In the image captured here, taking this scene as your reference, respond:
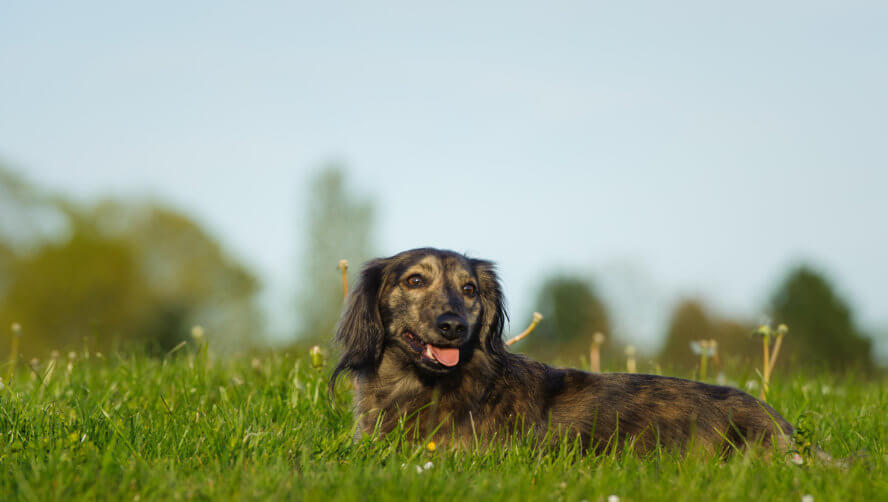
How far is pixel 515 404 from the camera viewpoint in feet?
17.3

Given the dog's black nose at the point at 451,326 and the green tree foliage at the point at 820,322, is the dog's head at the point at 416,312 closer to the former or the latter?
the dog's black nose at the point at 451,326

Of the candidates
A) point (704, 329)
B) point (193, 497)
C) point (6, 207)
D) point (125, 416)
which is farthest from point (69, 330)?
point (193, 497)

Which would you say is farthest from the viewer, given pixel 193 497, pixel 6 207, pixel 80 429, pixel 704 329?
pixel 6 207

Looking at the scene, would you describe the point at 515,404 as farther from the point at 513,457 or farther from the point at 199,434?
the point at 199,434

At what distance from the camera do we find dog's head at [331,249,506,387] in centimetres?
518

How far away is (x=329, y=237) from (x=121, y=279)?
15.6 m

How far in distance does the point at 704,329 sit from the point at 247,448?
91.7 ft

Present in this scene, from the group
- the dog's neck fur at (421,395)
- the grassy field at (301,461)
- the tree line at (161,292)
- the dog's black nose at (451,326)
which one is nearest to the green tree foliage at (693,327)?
the tree line at (161,292)

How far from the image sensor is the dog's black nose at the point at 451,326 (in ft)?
16.3

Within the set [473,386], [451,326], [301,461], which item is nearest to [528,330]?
[473,386]

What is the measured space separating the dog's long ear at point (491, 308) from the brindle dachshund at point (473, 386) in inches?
0.5

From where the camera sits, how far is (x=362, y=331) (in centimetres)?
548

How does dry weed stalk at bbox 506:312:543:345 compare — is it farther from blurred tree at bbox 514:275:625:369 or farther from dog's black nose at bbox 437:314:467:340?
blurred tree at bbox 514:275:625:369

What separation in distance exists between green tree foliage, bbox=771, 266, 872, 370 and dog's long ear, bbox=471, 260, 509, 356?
82.6 ft
